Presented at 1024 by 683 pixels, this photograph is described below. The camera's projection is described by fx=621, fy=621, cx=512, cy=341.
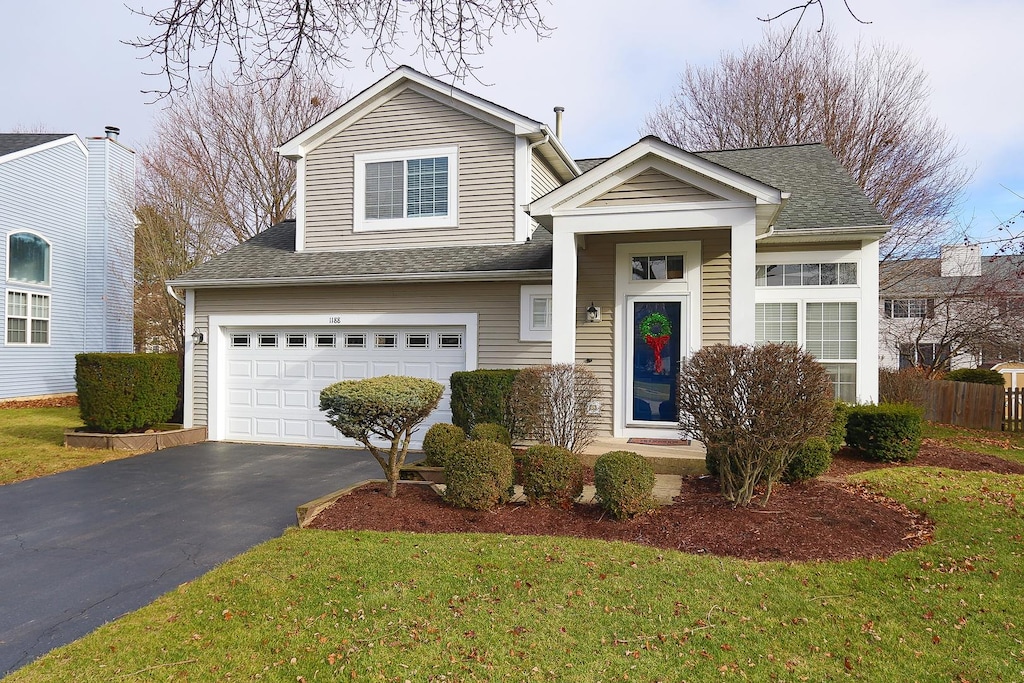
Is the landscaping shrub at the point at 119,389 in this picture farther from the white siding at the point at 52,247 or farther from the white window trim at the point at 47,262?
the white window trim at the point at 47,262

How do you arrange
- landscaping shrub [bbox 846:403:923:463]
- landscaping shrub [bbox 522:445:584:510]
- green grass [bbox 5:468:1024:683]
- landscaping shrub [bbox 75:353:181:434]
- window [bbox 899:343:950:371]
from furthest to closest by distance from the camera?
window [bbox 899:343:950:371]
landscaping shrub [bbox 75:353:181:434]
landscaping shrub [bbox 846:403:923:463]
landscaping shrub [bbox 522:445:584:510]
green grass [bbox 5:468:1024:683]

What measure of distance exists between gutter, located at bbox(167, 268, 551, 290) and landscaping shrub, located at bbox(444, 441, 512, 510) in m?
4.23

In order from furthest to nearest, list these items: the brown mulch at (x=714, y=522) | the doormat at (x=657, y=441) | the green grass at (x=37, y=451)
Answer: the green grass at (x=37, y=451)
the doormat at (x=657, y=441)
the brown mulch at (x=714, y=522)

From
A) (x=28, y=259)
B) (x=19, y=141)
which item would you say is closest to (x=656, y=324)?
(x=28, y=259)

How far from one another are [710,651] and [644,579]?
0.98 meters

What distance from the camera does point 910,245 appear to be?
809 inches

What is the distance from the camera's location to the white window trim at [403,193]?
1133 centimetres

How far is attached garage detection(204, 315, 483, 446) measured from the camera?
35.5 ft

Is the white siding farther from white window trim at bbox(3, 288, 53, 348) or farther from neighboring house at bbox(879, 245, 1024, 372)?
neighboring house at bbox(879, 245, 1024, 372)

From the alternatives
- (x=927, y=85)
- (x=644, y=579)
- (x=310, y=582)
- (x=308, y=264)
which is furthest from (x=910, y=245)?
(x=310, y=582)

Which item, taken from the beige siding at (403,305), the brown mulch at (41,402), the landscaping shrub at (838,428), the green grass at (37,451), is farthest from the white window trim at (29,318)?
the landscaping shrub at (838,428)

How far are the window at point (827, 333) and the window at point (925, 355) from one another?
35.8ft

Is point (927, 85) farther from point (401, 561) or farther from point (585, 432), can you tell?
point (401, 561)

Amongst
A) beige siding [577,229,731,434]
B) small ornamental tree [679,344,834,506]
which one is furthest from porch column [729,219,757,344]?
small ornamental tree [679,344,834,506]
